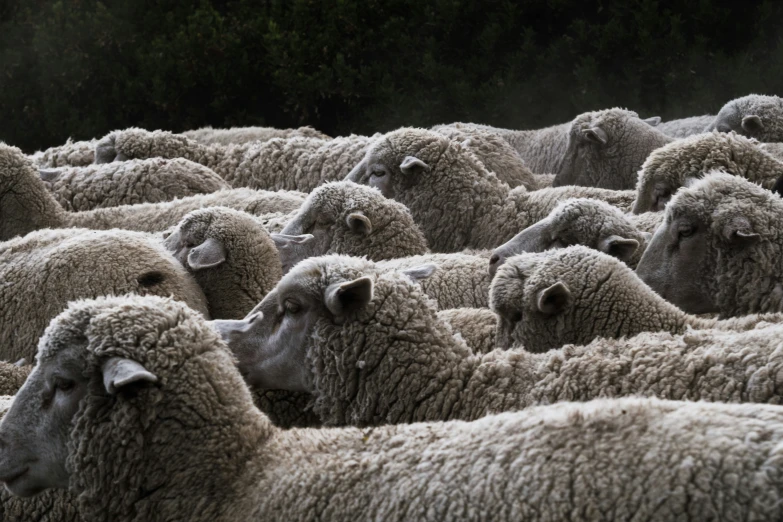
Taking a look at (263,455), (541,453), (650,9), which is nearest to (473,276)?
(263,455)

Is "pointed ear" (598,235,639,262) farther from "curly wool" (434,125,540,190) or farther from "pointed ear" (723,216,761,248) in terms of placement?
"curly wool" (434,125,540,190)

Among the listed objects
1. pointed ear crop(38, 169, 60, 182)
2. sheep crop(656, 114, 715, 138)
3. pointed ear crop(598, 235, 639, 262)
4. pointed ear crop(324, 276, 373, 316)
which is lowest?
pointed ear crop(38, 169, 60, 182)

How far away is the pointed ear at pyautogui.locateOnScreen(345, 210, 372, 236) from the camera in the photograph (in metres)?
5.72

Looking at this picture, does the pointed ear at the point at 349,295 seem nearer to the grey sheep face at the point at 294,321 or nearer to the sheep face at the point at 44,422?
the grey sheep face at the point at 294,321

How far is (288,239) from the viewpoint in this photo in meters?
5.70

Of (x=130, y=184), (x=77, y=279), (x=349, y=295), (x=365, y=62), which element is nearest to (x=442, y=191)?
(x=130, y=184)

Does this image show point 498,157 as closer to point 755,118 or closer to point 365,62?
point 755,118

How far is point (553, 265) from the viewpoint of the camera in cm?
442

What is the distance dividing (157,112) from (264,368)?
30.7 feet

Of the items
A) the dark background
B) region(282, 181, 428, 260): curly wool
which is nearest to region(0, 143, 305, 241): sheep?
region(282, 181, 428, 260): curly wool

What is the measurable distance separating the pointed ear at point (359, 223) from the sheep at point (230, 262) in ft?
1.41

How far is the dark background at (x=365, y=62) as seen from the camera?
11164mm

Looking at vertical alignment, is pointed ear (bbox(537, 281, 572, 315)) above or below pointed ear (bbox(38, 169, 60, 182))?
above

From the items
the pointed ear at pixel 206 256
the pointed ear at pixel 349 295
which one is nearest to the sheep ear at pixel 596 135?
the pointed ear at pixel 206 256
